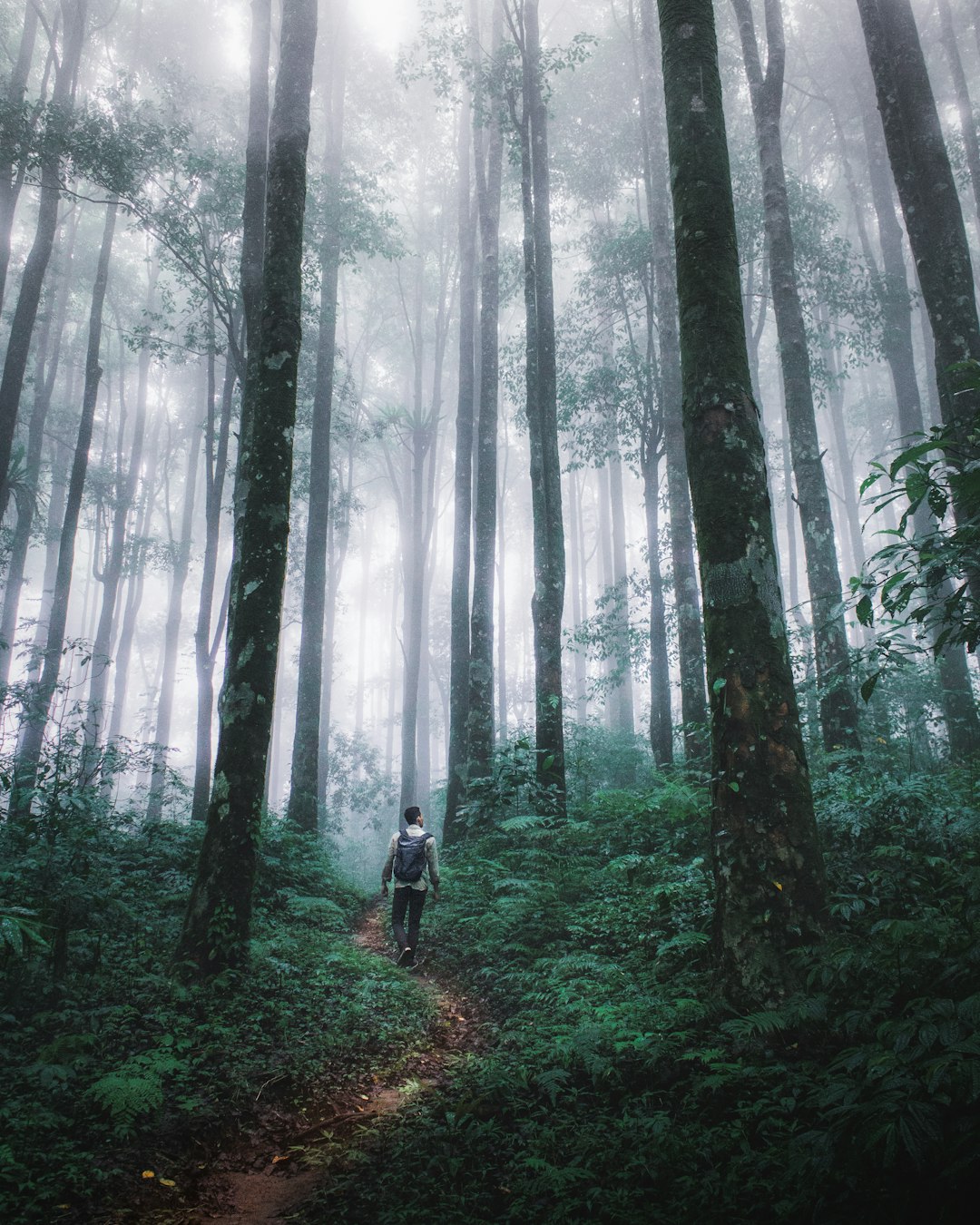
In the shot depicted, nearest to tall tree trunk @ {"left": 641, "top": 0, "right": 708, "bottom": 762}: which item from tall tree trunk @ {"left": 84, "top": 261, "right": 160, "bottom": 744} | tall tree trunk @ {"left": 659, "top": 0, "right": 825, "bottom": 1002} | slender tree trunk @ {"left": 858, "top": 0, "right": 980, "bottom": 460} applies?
slender tree trunk @ {"left": 858, "top": 0, "right": 980, "bottom": 460}

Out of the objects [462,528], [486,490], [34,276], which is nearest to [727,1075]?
[486,490]

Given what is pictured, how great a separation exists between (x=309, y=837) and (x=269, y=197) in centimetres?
950

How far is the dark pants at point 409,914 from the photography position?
702 cm

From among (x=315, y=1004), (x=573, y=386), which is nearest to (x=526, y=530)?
(x=573, y=386)

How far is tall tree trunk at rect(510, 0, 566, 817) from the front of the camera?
402 inches

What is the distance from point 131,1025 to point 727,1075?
11.7ft

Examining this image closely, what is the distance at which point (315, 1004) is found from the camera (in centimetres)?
504

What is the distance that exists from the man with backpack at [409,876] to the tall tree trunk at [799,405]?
5.25 meters

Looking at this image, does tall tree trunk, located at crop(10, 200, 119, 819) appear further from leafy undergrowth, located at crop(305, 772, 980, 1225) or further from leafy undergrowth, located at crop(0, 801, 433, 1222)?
leafy undergrowth, located at crop(305, 772, 980, 1225)

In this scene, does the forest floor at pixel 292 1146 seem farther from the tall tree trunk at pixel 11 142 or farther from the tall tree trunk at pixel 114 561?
the tall tree trunk at pixel 114 561

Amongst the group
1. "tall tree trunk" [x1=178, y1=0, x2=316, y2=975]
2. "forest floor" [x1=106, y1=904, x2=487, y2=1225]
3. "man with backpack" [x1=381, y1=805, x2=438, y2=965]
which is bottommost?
"forest floor" [x1=106, y1=904, x2=487, y2=1225]

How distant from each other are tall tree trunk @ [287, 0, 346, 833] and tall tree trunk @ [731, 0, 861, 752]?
9135mm

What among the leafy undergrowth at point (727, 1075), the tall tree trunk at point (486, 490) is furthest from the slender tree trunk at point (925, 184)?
the tall tree trunk at point (486, 490)

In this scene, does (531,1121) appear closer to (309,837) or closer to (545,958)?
(545,958)
